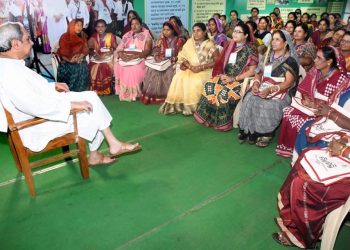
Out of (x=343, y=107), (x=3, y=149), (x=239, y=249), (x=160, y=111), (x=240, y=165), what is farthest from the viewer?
(x=160, y=111)

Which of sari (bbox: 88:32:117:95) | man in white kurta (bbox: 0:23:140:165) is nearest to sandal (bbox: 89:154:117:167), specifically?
man in white kurta (bbox: 0:23:140:165)

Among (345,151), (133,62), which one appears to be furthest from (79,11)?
(345,151)

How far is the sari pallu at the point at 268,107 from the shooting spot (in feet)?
10.4

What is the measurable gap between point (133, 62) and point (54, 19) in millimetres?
1775

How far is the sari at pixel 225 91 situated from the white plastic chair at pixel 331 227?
81.2 inches

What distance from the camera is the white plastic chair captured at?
5.51 ft

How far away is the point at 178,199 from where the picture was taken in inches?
96.0

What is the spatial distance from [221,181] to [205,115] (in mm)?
1333

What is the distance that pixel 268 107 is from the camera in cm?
323

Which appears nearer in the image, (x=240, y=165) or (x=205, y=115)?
(x=240, y=165)

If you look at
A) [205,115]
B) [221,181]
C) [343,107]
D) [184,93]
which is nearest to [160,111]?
[184,93]

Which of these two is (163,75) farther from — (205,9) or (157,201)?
(205,9)

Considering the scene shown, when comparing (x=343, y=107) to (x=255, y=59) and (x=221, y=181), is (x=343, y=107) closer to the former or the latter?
(x=221, y=181)

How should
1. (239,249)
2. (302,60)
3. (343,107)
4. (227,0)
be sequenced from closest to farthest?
(239,249)
(343,107)
(302,60)
(227,0)
